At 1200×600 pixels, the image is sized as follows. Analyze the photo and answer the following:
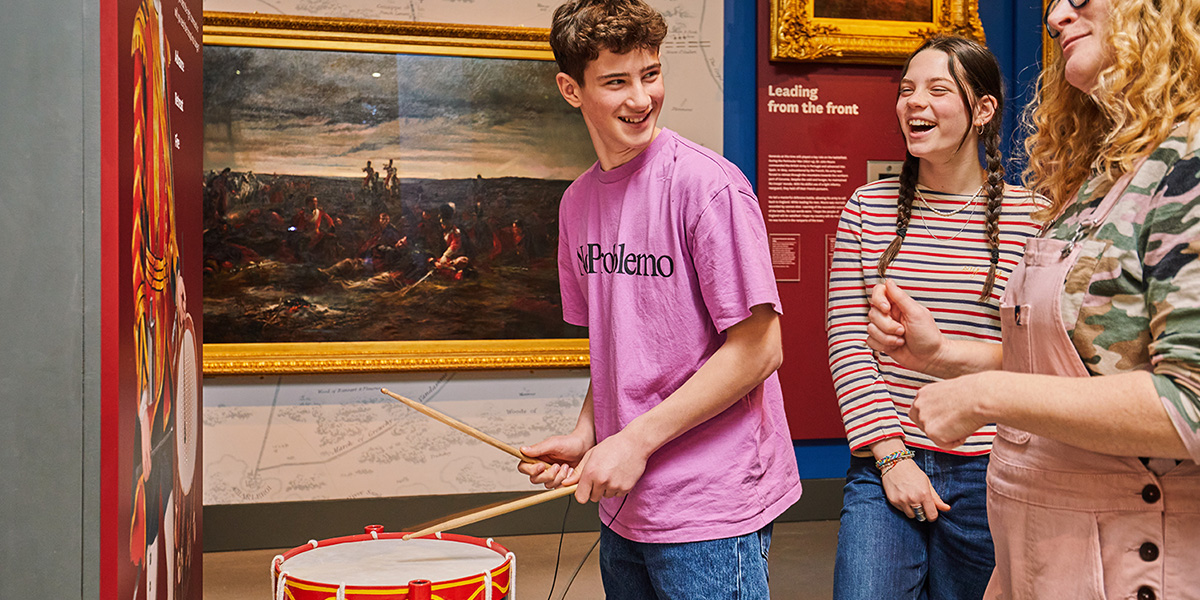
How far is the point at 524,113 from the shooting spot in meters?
4.76

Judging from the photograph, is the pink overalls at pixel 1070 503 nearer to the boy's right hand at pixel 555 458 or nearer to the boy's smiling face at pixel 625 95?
the boy's smiling face at pixel 625 95

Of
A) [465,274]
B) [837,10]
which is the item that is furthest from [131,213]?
[837,10]

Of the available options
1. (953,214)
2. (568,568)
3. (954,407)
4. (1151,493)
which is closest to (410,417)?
(568,568)

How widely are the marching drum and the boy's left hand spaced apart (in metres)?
0.24

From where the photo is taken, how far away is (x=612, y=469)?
61.7 inches

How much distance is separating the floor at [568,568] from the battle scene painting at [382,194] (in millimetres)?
1056

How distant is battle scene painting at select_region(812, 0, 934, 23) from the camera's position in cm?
492

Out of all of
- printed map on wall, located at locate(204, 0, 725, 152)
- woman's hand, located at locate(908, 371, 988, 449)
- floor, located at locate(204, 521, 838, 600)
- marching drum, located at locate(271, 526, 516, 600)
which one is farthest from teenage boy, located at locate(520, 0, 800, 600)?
printed map on wall, located at locate(204, 0, 725, 152)

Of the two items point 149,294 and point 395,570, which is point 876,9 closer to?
point 395,570

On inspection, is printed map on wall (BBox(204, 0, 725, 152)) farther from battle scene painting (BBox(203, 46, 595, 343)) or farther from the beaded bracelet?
the beaded bracelet

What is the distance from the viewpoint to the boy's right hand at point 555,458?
1.89 metres

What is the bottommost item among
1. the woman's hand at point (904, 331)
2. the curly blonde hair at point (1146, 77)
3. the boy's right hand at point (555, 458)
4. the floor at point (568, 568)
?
the floor at point (568, 568)

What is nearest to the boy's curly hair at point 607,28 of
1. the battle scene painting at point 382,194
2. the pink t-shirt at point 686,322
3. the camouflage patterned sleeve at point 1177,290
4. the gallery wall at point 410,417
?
the pink t-shirt at point 686,322

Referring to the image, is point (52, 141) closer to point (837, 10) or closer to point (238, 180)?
point (238, 180)
